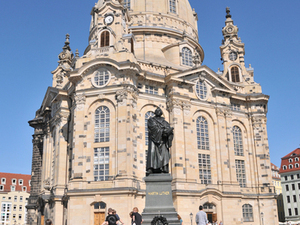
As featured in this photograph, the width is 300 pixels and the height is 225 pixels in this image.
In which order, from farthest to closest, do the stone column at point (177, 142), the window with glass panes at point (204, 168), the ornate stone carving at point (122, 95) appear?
the window with glass panes at point (204, 168), the stone column at point (177, 142), the ornate stone carving at point (122, 95)

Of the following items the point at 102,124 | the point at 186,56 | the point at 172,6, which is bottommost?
the point at 102,124

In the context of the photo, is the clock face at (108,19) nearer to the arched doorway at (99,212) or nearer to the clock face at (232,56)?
the clock face at (232,56)

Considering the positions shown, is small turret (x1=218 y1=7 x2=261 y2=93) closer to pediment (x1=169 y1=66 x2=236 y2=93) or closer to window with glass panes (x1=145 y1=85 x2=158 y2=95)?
pediment (x1=169 y1=66 x2=236 y2=93)

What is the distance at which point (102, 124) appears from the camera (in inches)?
1474

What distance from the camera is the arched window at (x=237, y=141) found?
144ft

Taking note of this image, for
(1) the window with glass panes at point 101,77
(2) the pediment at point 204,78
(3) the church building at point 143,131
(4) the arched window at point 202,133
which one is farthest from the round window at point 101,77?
(4) the arched window at point 202,133

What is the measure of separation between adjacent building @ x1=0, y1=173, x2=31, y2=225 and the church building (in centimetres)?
3371

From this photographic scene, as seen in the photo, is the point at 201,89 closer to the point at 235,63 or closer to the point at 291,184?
the point at 235,63

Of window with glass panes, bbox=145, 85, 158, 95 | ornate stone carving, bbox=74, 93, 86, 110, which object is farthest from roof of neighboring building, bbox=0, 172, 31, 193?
window with glass panes, bbox=145, 85, 158, 95

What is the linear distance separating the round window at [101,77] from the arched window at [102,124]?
2.61 m

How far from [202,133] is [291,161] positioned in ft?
132

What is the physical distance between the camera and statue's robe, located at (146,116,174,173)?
17.1 meters

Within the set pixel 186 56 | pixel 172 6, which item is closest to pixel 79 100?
pixel 186 56

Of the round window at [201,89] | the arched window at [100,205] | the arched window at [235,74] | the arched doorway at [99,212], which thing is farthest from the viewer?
the arched window at [235,74]
